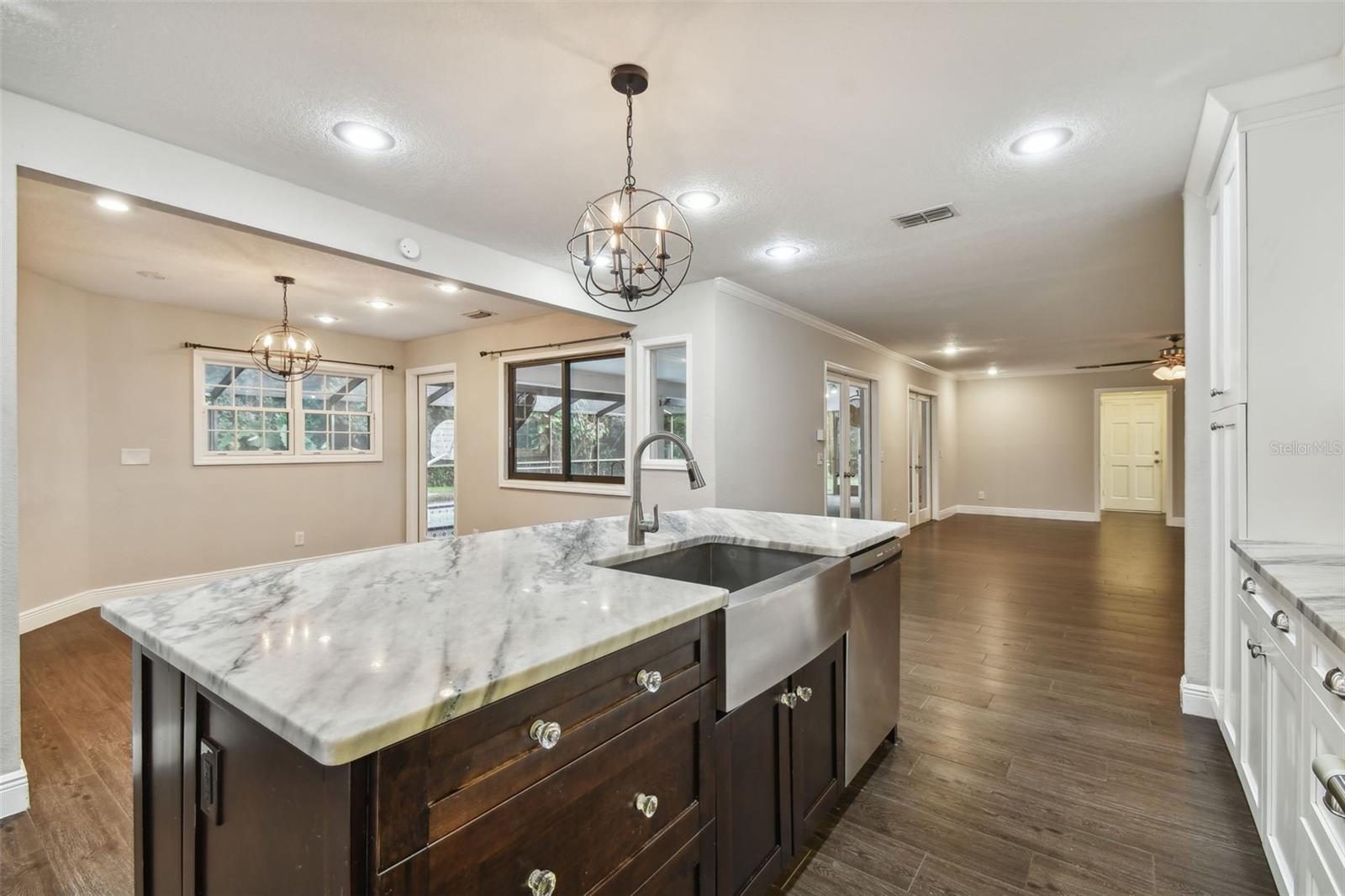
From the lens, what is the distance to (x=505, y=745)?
0.92 m

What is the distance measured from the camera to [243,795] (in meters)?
0.95

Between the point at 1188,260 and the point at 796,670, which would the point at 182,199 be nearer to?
the point at 796,670

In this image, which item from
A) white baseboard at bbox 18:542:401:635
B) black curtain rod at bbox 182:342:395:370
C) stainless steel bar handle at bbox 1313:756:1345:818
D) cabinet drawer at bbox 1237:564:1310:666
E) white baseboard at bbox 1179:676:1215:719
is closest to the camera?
stainless steel bar handle at bbox 1313:756:1345:818

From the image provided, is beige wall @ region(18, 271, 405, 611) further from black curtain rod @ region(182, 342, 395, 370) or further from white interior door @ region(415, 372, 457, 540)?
white interior door @ region(415, 372, 457, 540)

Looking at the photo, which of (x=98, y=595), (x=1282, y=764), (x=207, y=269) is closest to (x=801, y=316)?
(x=1282, y=764)

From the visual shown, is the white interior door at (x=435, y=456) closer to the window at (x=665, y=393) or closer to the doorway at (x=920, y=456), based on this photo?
the window at (x=665, y=393)

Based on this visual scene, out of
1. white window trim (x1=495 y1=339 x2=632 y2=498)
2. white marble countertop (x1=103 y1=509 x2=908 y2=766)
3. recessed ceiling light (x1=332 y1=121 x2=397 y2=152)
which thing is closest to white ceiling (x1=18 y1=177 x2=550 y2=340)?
white window trim (x1=495 y1=339 x2=632 y2=498)

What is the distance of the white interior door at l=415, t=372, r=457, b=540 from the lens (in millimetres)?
6820

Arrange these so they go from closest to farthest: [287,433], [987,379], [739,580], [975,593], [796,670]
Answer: [796,670] → [739,580] → [975,593] → [287,433] → [987,379]

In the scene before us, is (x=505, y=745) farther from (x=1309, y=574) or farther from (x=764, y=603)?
(x=1309, y=574)

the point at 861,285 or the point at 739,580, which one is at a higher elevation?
the point at 861,285

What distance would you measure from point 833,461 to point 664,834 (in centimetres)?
539

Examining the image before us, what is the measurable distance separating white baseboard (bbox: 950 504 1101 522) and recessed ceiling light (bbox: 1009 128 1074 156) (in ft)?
27.8

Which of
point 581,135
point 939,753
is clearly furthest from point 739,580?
point 581,135
